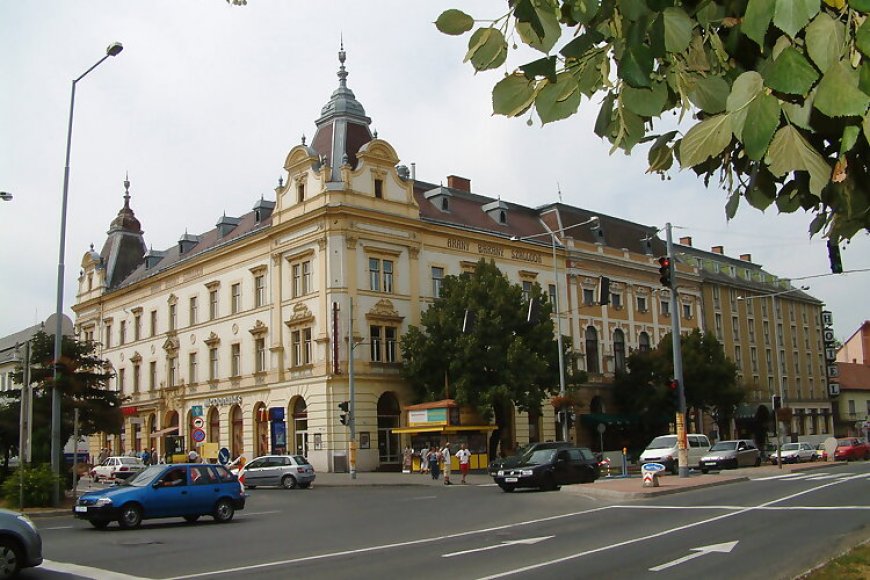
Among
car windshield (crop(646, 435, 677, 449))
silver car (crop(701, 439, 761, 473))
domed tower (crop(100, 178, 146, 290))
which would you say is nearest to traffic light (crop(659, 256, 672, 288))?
car windshield (crop(646, 435, 677, 449))

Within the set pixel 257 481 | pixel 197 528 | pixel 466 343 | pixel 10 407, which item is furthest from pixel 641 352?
pixel 197 528

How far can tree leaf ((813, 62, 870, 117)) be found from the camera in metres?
2.78

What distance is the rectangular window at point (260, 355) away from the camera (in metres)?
52.0

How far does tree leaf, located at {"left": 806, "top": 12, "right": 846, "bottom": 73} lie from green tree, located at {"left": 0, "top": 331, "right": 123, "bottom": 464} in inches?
1144

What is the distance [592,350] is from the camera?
60.4 metres

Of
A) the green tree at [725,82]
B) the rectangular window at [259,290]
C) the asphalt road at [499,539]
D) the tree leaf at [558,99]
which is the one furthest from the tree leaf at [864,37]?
the rectangular window at [259,290]

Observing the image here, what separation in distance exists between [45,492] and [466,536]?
1486cm

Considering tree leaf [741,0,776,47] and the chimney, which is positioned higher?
the chimney

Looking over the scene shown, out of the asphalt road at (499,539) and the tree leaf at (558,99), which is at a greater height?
the tree leaf at (558,99)

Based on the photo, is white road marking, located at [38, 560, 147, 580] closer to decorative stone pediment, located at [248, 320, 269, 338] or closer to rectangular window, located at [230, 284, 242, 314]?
decorative stone pediment, located at [248, 320, 269, 338]

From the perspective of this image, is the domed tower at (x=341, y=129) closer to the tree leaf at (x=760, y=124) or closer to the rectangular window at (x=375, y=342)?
the rectangular window at (x=375, y=342)

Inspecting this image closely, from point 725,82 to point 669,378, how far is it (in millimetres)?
55522

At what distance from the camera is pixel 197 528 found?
20.4m

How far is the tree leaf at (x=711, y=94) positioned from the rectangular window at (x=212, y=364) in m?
55.7
